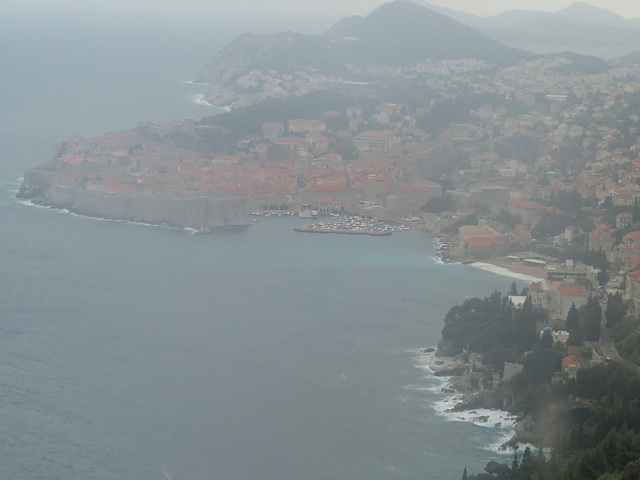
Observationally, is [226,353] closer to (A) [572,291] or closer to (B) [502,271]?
(A) [572,291]

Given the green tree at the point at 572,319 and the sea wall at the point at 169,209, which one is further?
the sea wall at the point at 169,209


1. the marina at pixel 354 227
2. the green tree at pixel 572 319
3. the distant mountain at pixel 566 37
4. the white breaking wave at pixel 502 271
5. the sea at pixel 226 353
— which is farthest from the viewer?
the distant mountain at pixel 566 37

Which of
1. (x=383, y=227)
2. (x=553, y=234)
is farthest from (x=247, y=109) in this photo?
(x=553, y=234)

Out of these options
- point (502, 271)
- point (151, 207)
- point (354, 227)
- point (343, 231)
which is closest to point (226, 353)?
point (502, 271)

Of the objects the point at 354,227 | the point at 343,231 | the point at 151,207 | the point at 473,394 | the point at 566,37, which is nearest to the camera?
the point at 473,394

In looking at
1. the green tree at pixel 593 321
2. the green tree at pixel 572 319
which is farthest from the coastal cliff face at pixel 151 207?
the green tree at pixel 593 321

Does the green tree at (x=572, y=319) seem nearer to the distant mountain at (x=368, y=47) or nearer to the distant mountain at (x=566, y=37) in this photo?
the distant mountain at (x=368, y=47)

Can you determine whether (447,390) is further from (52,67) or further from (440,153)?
(52,67)
